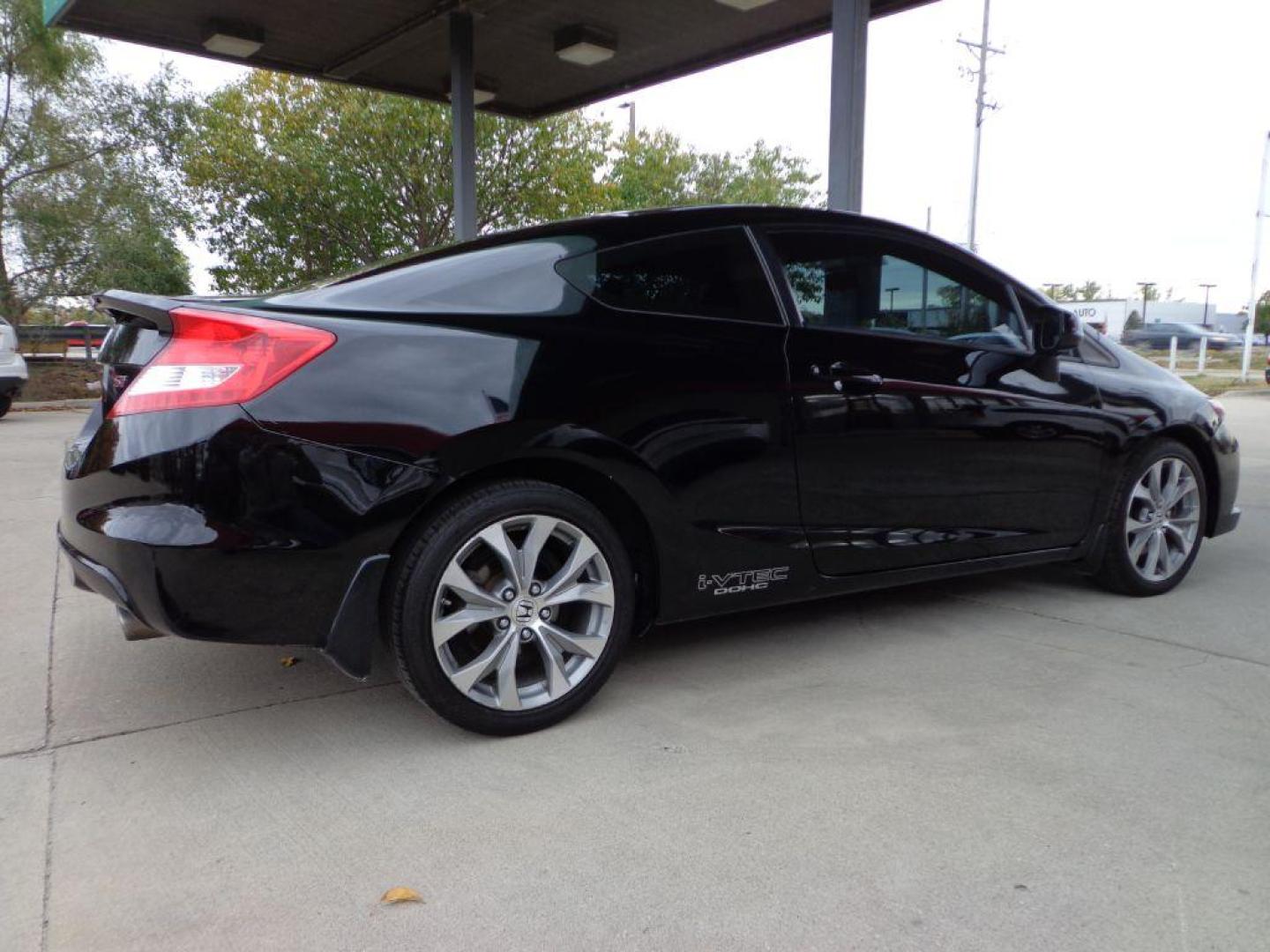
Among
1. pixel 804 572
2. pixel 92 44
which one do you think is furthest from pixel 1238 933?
pixel 92 44

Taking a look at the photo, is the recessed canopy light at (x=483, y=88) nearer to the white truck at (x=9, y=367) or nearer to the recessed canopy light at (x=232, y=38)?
the recessed canopy light at (x=232, y=38)

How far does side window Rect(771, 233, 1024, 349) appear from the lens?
325 cm

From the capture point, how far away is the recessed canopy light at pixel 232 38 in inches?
303

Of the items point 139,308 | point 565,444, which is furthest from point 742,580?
point 139,308

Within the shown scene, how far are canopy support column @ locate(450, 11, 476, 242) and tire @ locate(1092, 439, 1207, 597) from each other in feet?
16.6

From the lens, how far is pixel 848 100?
566 cm

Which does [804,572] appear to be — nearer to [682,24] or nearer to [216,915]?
[216,915]

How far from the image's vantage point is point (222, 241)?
63.6 feet

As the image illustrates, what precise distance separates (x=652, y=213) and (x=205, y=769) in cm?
209

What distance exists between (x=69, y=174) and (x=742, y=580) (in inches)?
703

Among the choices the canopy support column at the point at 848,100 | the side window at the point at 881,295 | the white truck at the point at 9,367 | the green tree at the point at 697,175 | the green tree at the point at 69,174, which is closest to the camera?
the side window at the point at 881,295

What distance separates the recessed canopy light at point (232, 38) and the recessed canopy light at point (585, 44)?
2.49m

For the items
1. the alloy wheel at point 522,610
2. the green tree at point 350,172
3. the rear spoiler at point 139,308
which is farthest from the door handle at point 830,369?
the green tree at point 350,172

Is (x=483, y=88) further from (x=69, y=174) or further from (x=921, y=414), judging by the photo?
(x=69, y=174)
